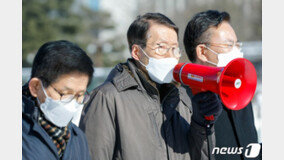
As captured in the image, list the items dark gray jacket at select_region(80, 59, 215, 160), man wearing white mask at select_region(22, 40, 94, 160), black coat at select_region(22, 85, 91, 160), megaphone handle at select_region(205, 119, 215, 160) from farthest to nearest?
megaphone handle at select_region(205, 119, 215, 160) < dark gray jacket at select_region(80, 59, 215, 160) < man wearing white mask at select_region(22, 40, 94, 160) < black coat at select_region(22, 85, 91, 160)

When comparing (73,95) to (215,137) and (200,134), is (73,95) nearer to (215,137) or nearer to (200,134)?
(200,134)

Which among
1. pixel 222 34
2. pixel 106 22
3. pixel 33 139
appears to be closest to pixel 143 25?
pixel 222 34

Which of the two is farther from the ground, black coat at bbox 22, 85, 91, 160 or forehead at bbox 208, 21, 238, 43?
forehead at bbox 208, 21, 238, 43

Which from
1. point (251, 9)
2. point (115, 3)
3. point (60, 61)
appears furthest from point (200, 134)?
point (115, 3)

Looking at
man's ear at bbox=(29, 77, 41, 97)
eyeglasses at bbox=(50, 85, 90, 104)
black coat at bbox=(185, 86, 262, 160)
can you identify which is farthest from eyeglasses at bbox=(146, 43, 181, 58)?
man's ear at bbox=(29, 77, 41, 97)

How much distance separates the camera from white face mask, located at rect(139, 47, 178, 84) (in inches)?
109

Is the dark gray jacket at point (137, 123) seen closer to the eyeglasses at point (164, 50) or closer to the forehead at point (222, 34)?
the eyeglasses at point (164, 50)

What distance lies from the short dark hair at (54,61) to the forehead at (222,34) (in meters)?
1.50

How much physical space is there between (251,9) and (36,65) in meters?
14.1

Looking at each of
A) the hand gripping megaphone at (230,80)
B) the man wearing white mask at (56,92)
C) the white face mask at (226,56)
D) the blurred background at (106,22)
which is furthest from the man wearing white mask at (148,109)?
the blurred background at (106,22)

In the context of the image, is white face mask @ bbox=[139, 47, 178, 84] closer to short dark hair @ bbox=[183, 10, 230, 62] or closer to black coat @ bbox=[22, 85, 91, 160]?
short dark hair @ bbox=[183, 10, 230, 62]

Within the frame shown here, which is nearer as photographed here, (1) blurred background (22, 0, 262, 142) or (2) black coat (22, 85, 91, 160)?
(2) black coat (22, 85, 91, 160)

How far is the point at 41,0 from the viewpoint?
1769 cm

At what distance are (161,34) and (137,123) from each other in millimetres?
759
